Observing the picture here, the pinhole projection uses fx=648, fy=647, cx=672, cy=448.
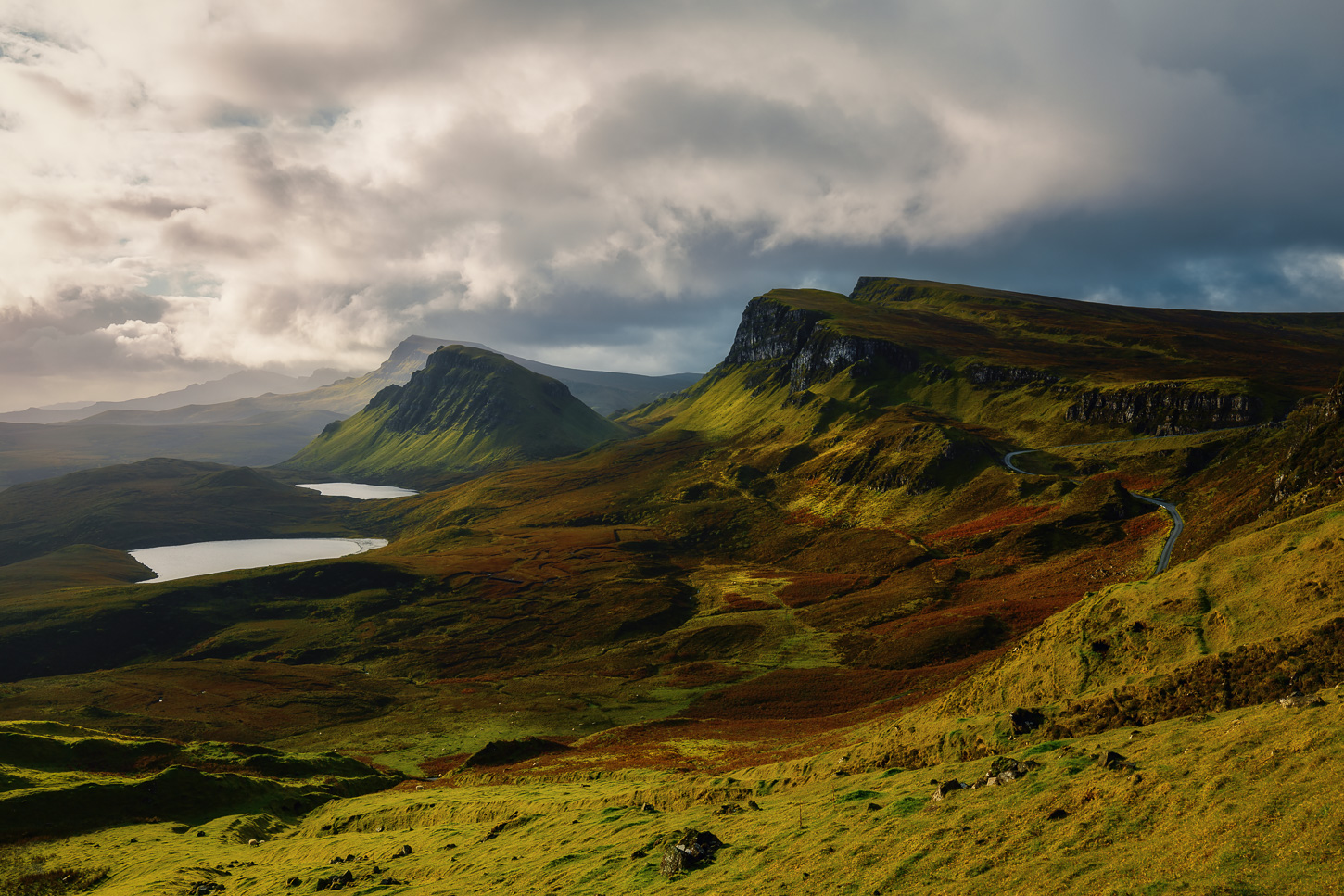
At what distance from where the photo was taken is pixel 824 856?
74.6 feet

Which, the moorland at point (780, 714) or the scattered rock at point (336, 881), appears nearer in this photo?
the moorland at point (780, 714)

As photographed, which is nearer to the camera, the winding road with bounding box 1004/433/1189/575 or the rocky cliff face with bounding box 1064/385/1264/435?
the winding road with bounding box 1004/433/1189/575

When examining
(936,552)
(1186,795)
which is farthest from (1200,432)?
(1186,795)

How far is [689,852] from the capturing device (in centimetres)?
2591

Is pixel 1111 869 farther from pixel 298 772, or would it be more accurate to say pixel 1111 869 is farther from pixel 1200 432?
pixel 1200 432

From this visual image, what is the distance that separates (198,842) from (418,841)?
2121 centimetres

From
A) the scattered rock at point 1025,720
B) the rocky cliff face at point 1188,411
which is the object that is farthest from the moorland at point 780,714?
the rocky cliff face at point 1188,411

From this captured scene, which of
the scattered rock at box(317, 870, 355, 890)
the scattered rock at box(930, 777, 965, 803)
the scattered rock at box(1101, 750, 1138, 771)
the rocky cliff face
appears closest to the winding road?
the rocky cliff face

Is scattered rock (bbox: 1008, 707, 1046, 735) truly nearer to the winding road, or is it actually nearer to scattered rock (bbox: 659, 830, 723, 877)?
scattered rock (bbox: 659, 830, 723, 877)

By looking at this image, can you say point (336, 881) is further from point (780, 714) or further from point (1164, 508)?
point (1164, 508)

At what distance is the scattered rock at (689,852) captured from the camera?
25.5 m

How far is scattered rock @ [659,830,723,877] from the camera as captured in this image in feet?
83.7

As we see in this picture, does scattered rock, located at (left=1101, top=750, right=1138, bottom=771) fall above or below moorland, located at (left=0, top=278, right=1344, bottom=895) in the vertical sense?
above

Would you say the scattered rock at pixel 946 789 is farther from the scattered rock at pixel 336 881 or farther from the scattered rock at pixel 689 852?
the scattered rock at pixel 336 881
